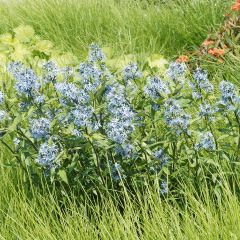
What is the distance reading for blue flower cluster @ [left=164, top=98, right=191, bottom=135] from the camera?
2.48 meters

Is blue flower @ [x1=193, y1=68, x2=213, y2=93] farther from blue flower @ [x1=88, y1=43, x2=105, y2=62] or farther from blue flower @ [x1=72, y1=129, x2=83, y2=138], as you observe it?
blue flower @ [x1=72, y1=129, x2=83, y2=138]

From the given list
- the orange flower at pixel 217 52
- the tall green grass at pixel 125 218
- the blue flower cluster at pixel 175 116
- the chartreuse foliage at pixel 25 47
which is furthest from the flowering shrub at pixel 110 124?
the chartreuse foliage at pixel 25 47

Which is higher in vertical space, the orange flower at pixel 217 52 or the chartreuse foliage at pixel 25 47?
the chartreuse foliage at pixel 25 47

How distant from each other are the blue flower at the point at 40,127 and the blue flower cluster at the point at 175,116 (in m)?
0.52

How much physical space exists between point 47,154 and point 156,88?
1.84 ft

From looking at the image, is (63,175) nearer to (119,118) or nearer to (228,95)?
(119,118)

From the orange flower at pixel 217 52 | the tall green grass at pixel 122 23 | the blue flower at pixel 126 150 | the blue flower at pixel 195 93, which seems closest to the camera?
the blue flower at pixel 126 150

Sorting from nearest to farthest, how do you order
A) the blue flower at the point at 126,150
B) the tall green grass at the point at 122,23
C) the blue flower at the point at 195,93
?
1. the blue flower at the point at 126,150
2. the blue flower at the point at 195,93
3. the tall green grass at the point at 122,23

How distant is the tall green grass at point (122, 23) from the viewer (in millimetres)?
5508

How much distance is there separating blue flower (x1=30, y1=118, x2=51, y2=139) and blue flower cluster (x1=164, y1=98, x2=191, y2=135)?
52 centimetres

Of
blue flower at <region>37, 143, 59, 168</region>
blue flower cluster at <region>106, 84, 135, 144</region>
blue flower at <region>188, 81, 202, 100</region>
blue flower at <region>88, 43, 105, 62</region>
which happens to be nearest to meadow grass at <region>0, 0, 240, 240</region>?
blue flower at <region>37, 143, 59, 168</region>

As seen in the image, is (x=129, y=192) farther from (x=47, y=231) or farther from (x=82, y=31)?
(x=82, y=31)

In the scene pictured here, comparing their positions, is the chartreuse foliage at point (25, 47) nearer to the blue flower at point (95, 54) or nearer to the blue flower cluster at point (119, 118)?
the blue flower at point (95, 54)

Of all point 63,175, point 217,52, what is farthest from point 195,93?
point 217,52
